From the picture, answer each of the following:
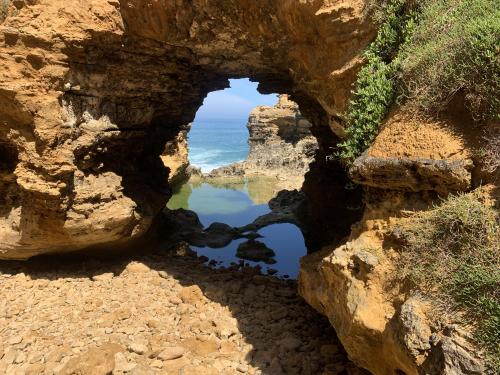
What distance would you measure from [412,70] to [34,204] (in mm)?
7739

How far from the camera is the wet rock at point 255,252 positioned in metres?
12.6

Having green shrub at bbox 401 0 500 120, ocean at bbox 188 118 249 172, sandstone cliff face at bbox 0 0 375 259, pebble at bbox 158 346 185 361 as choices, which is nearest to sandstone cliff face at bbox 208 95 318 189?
ocean at bbox 188 118 249 172

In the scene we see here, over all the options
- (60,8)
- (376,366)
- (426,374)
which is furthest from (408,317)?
A: (60,8)

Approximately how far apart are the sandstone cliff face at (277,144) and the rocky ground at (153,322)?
20027 millimetres

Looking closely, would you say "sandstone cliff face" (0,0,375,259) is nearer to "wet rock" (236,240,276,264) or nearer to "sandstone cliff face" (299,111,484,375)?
"sandstone cliff face" (299,111,484,375)

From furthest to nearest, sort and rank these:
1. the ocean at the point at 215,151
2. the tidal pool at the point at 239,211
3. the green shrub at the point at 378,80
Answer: the ocean at the point at 215,151 < the tidal pool at the point at 239,211 < the green shrub at the point at 378,80

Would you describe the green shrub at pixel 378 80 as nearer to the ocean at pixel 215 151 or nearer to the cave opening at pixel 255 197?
the cave opening at pixel 255 197

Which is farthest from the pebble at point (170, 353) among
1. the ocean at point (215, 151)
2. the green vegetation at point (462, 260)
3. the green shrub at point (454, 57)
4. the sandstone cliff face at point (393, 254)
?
the ocean at point (215, 151)

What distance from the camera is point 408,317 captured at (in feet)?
12.6

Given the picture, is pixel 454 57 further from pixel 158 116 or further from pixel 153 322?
pixel 158 116

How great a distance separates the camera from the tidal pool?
1279 cm

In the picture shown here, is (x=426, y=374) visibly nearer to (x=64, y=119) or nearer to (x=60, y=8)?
(x=64, y=119)

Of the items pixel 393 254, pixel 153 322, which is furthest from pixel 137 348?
pixel 393 254

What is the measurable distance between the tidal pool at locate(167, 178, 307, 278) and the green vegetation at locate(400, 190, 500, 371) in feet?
23.7
